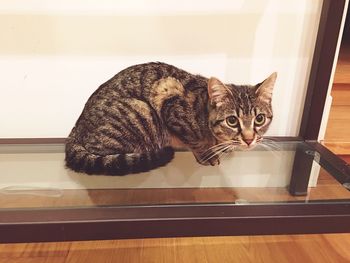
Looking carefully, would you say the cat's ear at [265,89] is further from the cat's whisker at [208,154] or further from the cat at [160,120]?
the cat's whisker at [208,154]

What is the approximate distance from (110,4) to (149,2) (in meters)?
0.09

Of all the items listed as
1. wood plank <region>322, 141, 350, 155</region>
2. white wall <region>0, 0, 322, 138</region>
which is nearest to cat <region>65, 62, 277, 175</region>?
white wall <region>0, 0, 322, 138</region>

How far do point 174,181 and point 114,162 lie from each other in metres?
0.13

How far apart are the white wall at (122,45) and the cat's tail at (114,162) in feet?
0.63

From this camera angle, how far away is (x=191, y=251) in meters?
0.83

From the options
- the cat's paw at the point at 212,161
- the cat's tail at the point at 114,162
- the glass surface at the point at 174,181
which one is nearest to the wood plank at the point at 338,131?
the glass surface at the point at 174,181

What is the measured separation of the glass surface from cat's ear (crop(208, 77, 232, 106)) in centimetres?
17

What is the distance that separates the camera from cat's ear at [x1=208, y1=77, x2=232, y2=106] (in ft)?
2.13

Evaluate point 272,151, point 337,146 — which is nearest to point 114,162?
point 272,151

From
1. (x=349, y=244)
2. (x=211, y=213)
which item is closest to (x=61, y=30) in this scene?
(x=211, y=213)

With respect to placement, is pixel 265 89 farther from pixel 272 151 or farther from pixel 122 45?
pixel 122 45

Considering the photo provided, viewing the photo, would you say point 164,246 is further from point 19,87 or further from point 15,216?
point 19,87

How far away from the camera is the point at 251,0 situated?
0.81m

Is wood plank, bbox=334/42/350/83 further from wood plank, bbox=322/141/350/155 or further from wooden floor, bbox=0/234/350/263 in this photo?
wooden floor, bbox=0/234/350/263
